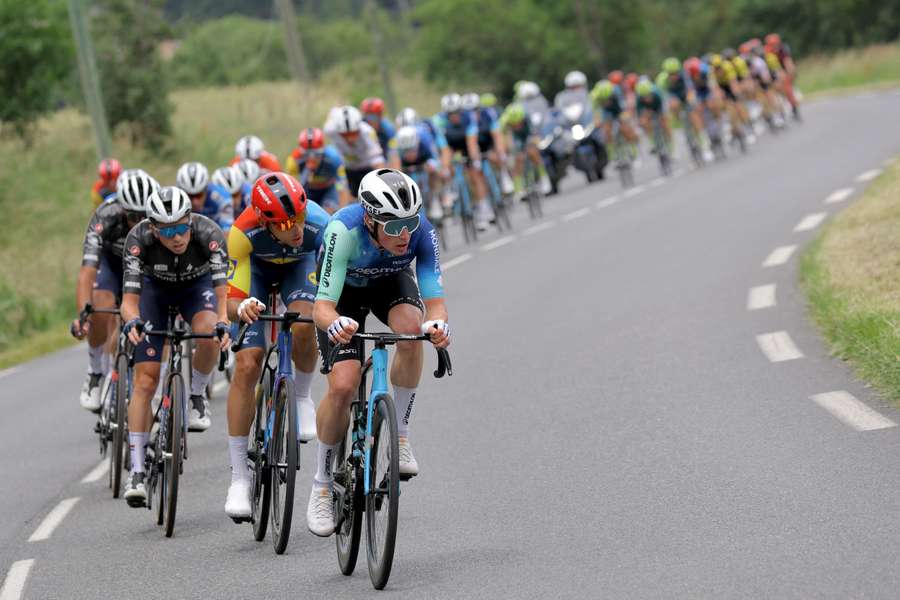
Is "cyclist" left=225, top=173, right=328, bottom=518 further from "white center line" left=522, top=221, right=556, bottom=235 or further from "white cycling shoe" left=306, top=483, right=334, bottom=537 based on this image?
"white center line" left=522, top=221, right=556, bottom=235

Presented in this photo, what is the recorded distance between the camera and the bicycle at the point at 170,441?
8.68m

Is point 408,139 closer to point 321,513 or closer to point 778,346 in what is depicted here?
point 778,346

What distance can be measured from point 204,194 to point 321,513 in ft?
15.8

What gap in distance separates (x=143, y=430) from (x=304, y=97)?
129ft

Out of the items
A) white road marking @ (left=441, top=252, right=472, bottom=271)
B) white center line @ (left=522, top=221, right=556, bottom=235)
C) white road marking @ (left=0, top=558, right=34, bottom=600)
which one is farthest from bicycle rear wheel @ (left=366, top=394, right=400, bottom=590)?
white center line @ (left=522, top=221, right=556, bottom=235)

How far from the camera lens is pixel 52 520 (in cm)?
999

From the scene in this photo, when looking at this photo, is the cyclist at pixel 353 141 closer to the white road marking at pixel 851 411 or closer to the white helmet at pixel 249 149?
the white helmet at pixel 249 149

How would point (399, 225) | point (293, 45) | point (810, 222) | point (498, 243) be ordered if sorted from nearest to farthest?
1. point (399, 225)
2. point (810, 222)
3. point (498, 243)
4. point (293, 45)

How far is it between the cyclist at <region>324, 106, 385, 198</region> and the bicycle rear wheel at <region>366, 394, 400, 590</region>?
32.0ft

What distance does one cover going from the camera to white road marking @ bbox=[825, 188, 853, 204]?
65.3 feet

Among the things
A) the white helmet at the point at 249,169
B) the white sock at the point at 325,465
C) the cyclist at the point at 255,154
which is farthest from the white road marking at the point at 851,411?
A: the cyclist at the point at 255,154

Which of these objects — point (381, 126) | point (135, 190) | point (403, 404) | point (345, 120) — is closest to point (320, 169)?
point (345, 120)

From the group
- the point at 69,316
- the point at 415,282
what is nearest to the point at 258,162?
the point at 415,282

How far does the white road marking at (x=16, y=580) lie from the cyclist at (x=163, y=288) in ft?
2.12
